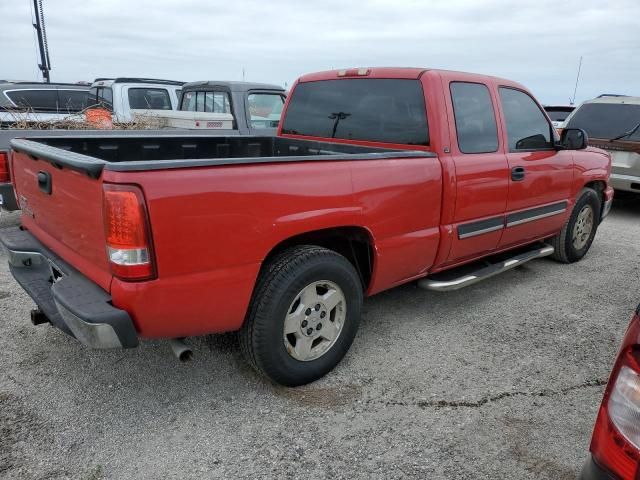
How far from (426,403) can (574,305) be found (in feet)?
7.13

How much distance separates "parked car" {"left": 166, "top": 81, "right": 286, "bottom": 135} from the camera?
686 cm

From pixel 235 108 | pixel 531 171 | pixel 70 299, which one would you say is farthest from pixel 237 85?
pixel 70 299

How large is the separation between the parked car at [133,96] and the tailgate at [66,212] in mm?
5644

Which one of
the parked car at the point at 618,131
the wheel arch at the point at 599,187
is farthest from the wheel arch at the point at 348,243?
the parked car at the point at 618,131

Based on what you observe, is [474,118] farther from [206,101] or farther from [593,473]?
[206,101]

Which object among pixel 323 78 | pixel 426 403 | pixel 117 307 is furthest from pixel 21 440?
pixel 323 78

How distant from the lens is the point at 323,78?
416 cm

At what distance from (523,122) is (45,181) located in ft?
12.0

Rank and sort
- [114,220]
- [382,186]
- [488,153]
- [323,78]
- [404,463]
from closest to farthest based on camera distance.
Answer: [114,220] → [404,463] → [382,186] → [488,153] → [323,78]

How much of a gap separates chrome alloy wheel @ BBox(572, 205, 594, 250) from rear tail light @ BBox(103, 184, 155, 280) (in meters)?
4.53

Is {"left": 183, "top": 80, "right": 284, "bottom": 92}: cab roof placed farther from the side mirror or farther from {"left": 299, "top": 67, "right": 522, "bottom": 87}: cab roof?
the side mirror

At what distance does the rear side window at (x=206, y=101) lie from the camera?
282 inches

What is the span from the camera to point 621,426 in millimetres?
1464

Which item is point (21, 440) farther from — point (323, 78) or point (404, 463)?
point (323, 78)
